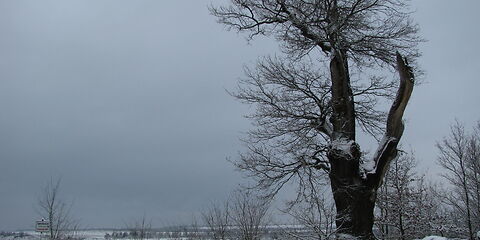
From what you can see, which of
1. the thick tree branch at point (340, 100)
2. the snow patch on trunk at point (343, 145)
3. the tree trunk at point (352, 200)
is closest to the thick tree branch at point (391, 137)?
the tree trunk at point (352, 200)

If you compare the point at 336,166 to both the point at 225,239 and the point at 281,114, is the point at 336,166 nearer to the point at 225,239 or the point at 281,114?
the point at 281,114

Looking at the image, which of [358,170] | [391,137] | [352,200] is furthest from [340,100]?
[352,200]

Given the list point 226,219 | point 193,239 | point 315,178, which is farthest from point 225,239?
point 315,178

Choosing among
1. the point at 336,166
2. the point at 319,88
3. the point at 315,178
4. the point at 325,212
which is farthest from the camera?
the point at 319,88

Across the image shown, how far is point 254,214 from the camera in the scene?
2283 centimetres

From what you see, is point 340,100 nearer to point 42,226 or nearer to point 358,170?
point 358,170

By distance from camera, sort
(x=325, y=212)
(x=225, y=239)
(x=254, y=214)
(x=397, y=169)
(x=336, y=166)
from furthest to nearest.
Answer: (x=397, y=169) → (x=225, y=239) → (x=254, y=214) → (x=336, y=166) → (x=325, y=212)

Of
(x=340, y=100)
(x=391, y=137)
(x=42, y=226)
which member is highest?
(x=340, y=100)

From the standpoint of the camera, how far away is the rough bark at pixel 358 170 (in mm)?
9594

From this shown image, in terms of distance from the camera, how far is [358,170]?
10.1 metres

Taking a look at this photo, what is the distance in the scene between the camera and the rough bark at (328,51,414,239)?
959 centimetres

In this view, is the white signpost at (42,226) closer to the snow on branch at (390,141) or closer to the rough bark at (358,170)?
the rough bark at (358,170)

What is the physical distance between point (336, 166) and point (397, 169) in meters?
19.5

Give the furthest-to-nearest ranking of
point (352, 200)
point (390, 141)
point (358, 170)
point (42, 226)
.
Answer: point (42, 226) → point (358, 170) → point (390, 141) → point (352, 200)
